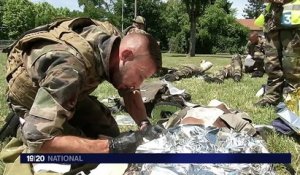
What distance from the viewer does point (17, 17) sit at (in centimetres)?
6475

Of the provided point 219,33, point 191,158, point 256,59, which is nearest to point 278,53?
point 191,158

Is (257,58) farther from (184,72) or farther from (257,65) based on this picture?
(184,72)

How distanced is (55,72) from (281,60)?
4.26 meters

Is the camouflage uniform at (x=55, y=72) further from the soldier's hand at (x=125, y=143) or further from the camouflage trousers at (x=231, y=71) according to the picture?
the camouflage trousers at (x=231, y=71)

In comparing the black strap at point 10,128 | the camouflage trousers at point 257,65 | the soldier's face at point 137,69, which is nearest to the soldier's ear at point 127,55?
the soldier's face at point 137,69

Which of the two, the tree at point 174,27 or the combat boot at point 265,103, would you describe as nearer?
the combat boot at point 265,103

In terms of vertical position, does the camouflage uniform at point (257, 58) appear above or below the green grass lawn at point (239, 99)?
below

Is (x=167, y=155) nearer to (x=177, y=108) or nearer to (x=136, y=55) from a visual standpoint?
(x=136, y=55)

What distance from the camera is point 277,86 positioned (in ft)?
20.7

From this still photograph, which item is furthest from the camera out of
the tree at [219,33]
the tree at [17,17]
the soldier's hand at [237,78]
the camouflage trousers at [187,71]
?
the tree at [17,17]

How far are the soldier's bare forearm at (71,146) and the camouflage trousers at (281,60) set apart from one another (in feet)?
12.3

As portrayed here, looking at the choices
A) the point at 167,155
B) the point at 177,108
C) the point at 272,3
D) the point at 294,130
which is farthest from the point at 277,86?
the point at 167,155

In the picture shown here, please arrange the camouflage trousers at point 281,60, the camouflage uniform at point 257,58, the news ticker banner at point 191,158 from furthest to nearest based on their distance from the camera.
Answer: the camouflage uniform at point 257,58, the camouflage trousers at point 281,60, the news ticker banner at point 191,158

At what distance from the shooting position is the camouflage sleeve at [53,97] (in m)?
2.55
